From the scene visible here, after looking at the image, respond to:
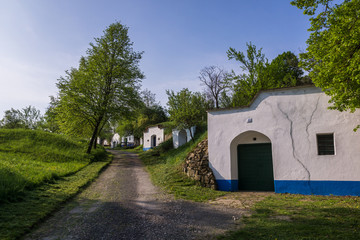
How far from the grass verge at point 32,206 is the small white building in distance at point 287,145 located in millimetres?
7082

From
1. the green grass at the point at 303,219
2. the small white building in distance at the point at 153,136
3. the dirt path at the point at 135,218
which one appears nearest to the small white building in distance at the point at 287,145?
the green grass at the point at 303,219

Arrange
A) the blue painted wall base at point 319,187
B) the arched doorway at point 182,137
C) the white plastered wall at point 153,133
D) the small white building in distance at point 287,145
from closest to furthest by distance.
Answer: the blue painted wall base at point 319,187 → the small white building in distance at point 287,145 → the arched doorway at point 182,137 → the white plastered wall at point 153,133

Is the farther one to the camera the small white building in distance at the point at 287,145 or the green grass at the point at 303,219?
the small white building in distance at the point at 287,145

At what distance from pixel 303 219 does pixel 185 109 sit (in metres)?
14.9

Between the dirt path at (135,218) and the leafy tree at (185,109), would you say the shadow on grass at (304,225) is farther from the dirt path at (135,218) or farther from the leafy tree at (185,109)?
the leafy tree at (185,109)

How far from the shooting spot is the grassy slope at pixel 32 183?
5809 mm

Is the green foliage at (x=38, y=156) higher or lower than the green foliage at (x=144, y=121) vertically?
lower

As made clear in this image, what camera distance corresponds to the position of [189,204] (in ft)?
26.0

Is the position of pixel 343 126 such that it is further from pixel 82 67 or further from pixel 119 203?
pixel 82 67

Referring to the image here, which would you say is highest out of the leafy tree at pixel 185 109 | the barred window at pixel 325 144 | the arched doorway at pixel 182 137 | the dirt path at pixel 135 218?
the leafy tree at pixel 185 109

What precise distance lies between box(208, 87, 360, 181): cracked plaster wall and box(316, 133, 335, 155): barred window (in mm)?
217

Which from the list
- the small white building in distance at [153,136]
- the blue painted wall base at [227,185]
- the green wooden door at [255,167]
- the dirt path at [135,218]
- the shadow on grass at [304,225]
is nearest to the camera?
the shadow on grass at [304,225]

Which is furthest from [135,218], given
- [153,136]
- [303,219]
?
[153,136]

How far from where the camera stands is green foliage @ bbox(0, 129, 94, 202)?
10914 mm
